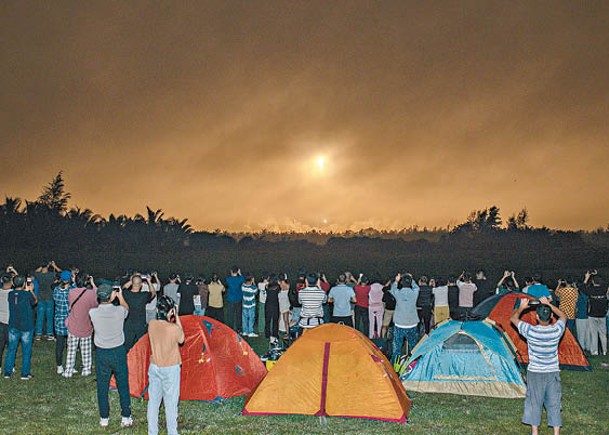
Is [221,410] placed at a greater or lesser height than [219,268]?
lesser

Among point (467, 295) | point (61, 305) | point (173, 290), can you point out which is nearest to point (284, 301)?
point (173, 290)

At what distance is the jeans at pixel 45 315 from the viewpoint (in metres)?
16.6

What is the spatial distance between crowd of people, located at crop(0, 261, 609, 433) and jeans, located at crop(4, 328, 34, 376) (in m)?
0.02

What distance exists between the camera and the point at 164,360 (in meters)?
7.89

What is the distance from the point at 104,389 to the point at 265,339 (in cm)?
944

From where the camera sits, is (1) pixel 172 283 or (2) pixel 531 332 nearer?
(2) pixel 531 332

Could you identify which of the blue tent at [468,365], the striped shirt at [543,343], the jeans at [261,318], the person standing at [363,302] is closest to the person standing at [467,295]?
the person standing at [363,302]

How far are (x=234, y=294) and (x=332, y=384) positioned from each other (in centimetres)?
899

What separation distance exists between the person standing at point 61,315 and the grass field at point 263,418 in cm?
95

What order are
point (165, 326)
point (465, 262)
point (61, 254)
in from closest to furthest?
point (165, 326) < point (61, 254) < point (465, 262)

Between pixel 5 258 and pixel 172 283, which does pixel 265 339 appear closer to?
pixel 172 283

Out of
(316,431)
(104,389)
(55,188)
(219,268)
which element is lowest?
(316,431)

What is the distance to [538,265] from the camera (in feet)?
160

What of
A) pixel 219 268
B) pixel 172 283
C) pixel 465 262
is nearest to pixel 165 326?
pixel 172 283
